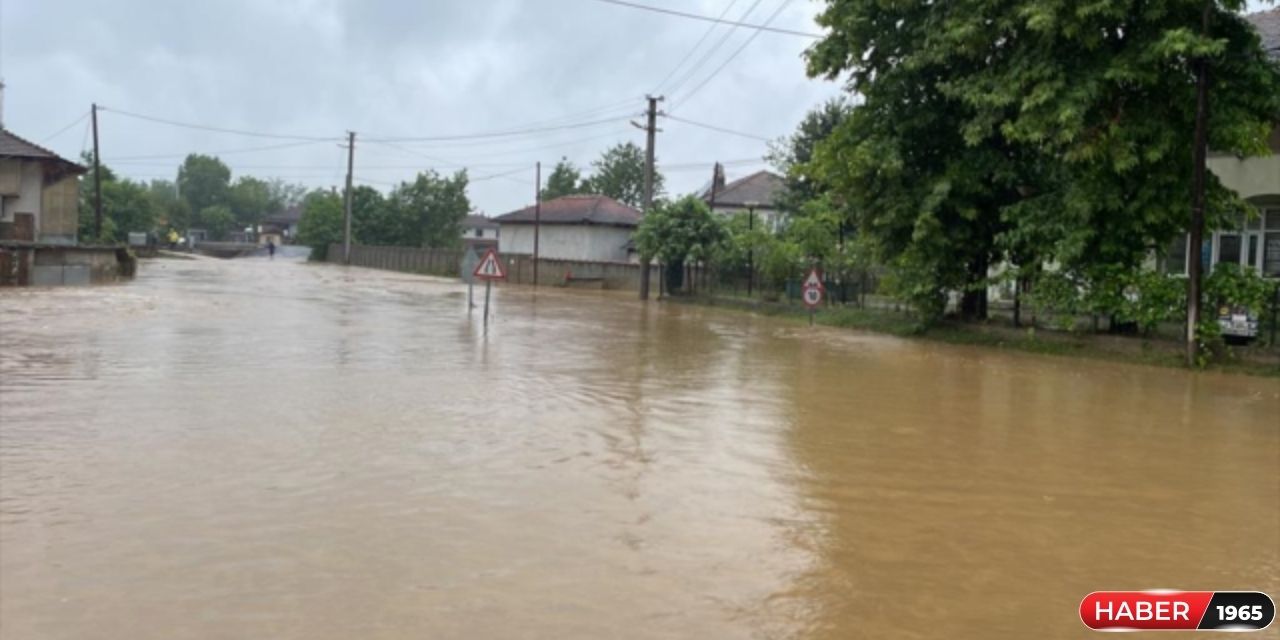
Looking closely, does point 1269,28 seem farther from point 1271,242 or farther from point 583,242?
point 583,242

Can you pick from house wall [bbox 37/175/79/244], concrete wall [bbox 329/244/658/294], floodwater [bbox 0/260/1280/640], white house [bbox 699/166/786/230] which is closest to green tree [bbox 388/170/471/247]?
concrete wall [bbox 329/244/658/294]

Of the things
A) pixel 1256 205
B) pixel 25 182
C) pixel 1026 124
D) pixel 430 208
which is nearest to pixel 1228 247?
pixel 1256 205

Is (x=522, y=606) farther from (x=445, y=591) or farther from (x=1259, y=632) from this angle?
(x=1259, y=632)

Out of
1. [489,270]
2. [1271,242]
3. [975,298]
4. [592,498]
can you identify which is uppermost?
[1271,242]

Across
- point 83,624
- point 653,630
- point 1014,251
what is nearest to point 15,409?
point 83,624

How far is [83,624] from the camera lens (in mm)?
4824

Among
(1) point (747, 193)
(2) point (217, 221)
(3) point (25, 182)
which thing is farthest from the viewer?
(2) point (217, 221)

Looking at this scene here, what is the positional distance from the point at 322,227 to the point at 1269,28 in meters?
71.4

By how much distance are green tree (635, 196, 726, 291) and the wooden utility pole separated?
23.3 meters

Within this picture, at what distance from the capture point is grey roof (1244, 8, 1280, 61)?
24234mm

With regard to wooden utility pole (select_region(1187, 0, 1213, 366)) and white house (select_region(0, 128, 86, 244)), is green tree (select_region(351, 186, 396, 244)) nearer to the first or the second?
white house (select_region(0, 128, 86, 244))

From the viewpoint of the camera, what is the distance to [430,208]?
3332 inches

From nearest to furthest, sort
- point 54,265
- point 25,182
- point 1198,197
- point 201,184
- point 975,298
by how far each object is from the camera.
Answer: point 1198,197
point 975,298
point 54,265
point 25,182
point 201,184

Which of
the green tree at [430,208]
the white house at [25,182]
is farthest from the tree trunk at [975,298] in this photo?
the green tree at [430,208]
